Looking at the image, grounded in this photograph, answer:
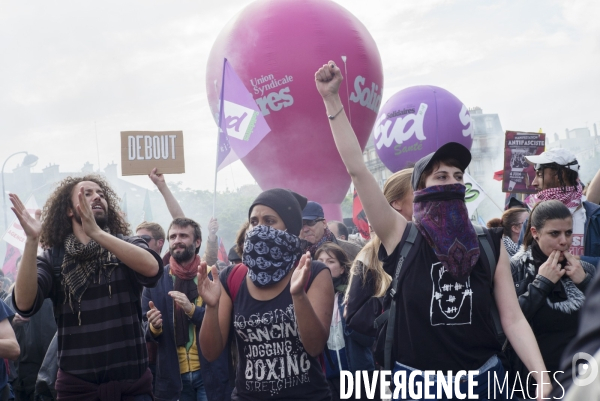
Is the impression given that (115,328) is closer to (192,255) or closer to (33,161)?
(192,255)

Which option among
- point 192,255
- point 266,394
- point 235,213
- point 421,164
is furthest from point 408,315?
point 235,213

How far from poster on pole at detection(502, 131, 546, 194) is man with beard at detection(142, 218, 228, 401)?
215 inches

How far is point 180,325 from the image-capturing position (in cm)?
543

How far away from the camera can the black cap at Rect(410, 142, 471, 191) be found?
10.2 ft

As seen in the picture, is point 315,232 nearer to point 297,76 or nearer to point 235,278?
point 235,278

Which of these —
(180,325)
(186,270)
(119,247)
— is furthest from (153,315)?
(119,247)

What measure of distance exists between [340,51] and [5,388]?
12.9 metres

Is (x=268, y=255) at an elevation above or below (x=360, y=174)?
below

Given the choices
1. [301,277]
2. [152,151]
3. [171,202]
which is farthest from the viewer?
[152,151]

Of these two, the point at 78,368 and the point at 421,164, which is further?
the point at 78,368

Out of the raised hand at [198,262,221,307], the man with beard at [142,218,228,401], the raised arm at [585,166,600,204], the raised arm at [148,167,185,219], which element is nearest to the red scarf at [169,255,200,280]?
the man with beard at [142,218,228,401]

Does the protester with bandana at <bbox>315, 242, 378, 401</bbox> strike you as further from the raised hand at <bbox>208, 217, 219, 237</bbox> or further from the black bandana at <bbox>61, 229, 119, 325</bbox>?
the raised hand at <bbox>208, 217, 219, 237</bbox>

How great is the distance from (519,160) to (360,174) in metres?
7.30

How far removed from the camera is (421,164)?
316 cm
